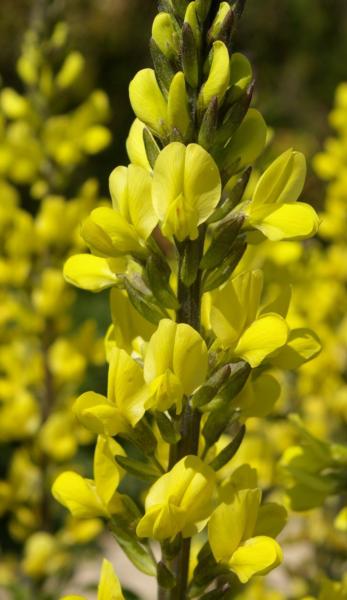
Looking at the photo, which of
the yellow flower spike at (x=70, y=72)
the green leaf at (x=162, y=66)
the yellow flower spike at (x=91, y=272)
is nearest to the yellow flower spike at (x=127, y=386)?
the yellow flower spike at (x=91, y=272)

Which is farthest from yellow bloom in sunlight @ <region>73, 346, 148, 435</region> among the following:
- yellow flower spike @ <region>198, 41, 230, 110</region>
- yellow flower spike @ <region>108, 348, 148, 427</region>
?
yellow flower spike @ <region>198, 41, 230, 110</region>

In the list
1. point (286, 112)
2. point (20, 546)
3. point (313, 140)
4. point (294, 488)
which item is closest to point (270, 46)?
point (286, 112)

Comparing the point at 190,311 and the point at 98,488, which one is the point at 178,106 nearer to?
the point at 190,311

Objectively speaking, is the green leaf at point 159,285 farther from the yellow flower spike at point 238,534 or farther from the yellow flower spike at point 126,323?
the yellow flower spike at point 238,534

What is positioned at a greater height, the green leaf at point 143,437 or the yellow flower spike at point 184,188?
the yellow flower spike at point 184,188

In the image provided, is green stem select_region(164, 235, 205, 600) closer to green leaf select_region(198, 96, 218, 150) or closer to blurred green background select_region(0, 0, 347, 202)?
green leaf select_region(198, 96, 218, 150)

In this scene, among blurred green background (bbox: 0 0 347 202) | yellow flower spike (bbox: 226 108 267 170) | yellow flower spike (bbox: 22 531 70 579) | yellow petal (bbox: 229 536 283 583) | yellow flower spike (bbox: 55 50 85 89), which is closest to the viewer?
yellow petal (bbox: 229 536 283 583)

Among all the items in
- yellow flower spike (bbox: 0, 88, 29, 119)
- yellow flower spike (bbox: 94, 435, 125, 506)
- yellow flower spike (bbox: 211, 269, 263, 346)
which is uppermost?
yellow flower spike (bbox: 211, 269, 263, 346)
